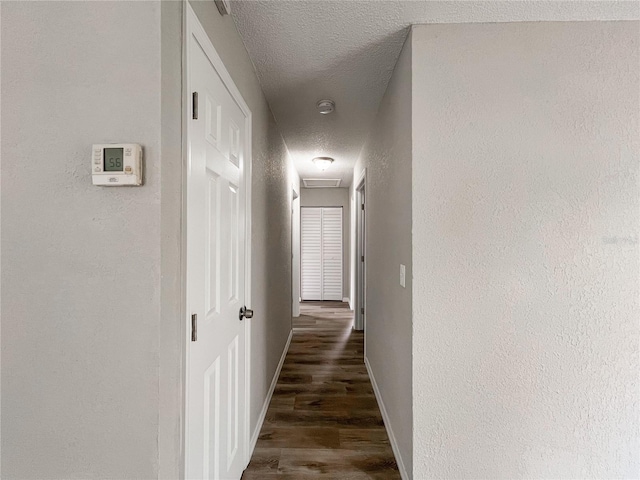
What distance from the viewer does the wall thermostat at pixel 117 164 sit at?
87 centimetres

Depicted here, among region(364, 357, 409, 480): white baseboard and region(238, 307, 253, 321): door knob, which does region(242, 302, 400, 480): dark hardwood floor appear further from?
region(238, 307, 253, 321): door knob

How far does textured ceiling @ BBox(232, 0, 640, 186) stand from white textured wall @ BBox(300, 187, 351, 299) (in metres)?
3.69

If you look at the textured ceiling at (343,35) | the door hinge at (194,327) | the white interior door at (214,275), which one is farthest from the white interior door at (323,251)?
the door hinge at (194,327)

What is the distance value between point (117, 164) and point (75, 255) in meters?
0.28

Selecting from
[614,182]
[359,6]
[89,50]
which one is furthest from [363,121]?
[89,50]

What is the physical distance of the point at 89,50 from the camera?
917 mm

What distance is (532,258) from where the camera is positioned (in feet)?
5.06

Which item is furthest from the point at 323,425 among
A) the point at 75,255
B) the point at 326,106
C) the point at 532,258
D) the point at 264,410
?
Result: the point at 326,106

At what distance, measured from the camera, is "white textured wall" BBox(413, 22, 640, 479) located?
5.04ft

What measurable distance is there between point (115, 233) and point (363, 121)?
7.91 ft

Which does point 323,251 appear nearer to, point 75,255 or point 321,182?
point 321,182

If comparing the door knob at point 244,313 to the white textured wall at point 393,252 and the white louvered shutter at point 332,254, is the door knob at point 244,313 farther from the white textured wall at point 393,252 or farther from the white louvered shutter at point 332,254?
the white louvered shutter at point 332,254

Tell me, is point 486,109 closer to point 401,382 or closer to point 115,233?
point 401,382

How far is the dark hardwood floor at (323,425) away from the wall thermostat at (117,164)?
5.43 feet
